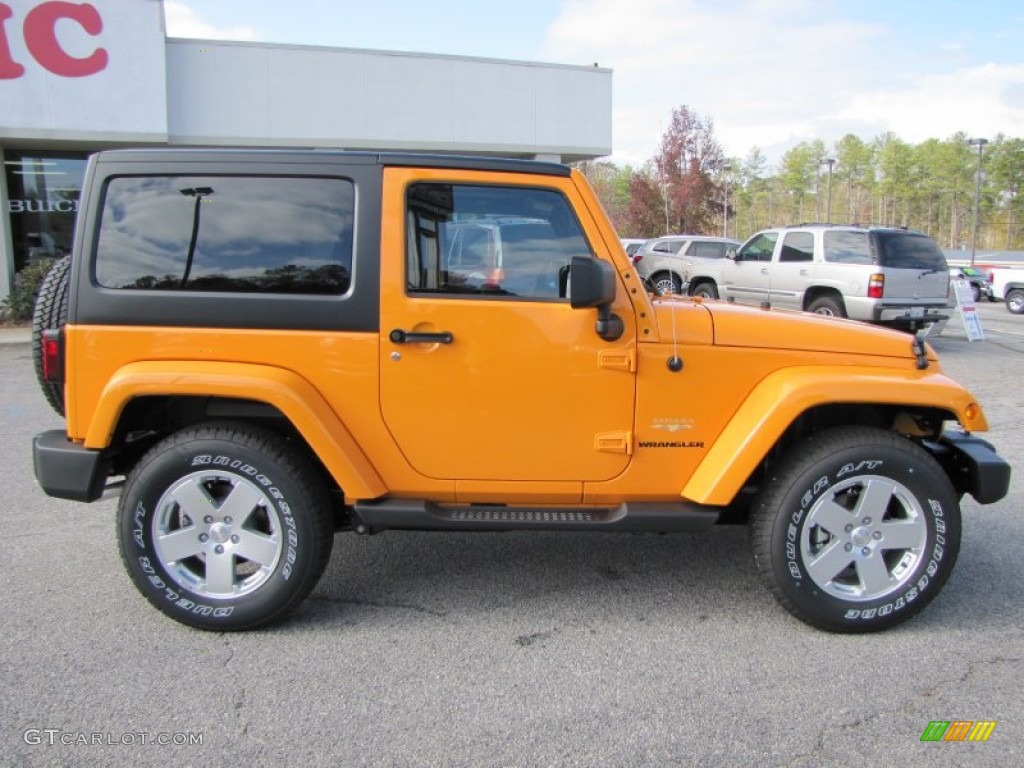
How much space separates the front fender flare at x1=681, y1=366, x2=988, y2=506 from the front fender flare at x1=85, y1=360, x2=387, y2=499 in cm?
149

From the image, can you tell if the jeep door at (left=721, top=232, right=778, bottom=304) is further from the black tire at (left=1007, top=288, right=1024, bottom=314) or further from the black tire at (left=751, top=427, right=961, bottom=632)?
the black tire at (left=1007, top=288, right=1024, bottom=314)

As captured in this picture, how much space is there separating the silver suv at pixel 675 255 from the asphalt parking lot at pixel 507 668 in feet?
40.2

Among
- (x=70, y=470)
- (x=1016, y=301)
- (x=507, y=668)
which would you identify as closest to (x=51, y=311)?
(x=70, y=470)

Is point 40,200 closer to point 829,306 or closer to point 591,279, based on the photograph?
point 829,306

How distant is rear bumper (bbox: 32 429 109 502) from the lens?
3.29m

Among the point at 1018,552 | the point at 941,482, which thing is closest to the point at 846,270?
the point at 1018,552

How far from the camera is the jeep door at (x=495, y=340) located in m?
3.25

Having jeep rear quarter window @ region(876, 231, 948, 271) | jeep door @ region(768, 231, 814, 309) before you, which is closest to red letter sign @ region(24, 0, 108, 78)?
jeep door @ region(768, 231, 814, 309)

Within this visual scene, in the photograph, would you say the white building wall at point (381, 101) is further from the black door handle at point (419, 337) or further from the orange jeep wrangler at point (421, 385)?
the black door handle at point (419, 337)

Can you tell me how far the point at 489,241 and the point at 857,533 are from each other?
2030 mm

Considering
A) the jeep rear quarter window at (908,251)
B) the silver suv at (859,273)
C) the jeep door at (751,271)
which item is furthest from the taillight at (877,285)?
the jeep door at (751,271)

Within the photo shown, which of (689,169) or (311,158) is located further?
(689,169)

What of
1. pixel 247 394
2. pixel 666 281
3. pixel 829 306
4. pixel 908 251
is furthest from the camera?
pixel 666 281

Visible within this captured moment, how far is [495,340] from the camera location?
10.6ft
